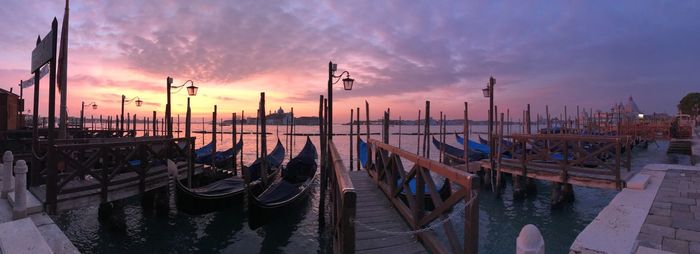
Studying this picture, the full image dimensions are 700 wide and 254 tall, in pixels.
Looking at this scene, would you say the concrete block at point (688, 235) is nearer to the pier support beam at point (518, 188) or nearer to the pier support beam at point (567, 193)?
the pier support beam at point (567, 193)

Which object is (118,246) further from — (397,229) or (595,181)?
(595,181)

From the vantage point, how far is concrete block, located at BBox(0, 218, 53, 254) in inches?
142

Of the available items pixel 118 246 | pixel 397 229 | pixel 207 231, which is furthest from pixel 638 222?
pixel 118 246

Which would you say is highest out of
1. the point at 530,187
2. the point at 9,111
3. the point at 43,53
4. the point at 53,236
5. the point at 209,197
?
the point at 43,53

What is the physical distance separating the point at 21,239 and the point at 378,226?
4.25 metres

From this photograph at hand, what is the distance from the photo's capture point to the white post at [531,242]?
1.90 meters

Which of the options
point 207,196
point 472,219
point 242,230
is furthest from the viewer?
point 242,230

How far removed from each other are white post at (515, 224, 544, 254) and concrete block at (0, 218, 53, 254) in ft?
14.4

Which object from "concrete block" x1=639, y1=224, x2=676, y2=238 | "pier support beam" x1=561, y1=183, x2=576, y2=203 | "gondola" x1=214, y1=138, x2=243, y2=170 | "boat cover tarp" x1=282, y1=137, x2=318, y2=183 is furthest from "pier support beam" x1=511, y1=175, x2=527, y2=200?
"gondola" x1=214, y1=138, x2=243, y2=170

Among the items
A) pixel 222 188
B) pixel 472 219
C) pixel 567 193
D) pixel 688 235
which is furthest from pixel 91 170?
pixel 567 193

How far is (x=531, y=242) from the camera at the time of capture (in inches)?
75.2

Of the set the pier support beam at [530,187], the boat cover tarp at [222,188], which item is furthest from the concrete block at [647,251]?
the pier support beam at [530,187]

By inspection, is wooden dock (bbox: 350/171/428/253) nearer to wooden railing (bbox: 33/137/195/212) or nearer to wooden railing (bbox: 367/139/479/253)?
wooden railing (bbox: 367/139/479/253)

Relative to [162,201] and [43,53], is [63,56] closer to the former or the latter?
[43,53]
